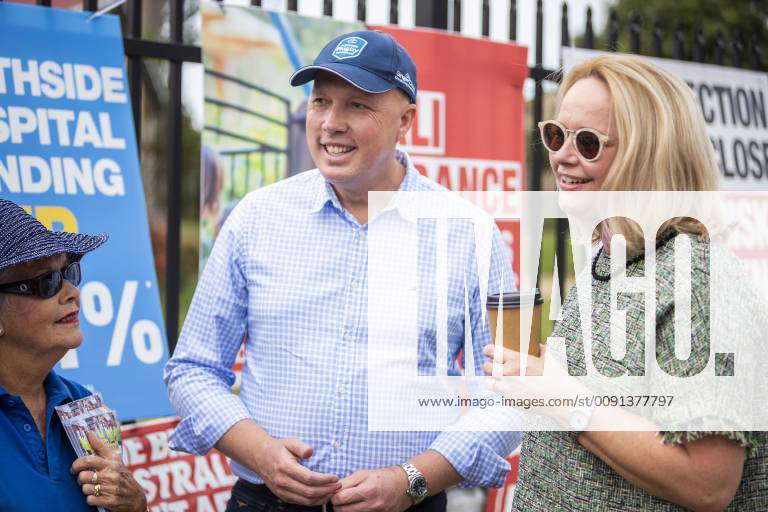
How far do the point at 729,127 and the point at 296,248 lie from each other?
11.9 ft

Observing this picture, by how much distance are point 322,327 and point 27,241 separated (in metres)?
0.89

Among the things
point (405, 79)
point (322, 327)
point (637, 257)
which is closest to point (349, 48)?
point (405, 79)

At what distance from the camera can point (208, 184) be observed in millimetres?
3660

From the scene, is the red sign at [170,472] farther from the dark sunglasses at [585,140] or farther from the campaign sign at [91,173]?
the dark sunglasses at [585,140]

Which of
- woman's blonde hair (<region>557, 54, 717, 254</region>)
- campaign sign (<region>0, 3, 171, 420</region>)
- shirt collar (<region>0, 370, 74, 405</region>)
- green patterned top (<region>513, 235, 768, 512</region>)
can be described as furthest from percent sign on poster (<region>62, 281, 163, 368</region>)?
woman's blonde hair (<region>557, 54, 717, 254</region>)

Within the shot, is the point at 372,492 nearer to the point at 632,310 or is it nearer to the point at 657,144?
the point at 632,310

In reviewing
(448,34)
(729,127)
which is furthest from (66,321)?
(729,127)

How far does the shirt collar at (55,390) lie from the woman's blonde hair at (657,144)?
59.5 inches

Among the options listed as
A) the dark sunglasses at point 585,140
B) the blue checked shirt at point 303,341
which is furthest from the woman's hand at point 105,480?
the dark sunglasses at point 585,140

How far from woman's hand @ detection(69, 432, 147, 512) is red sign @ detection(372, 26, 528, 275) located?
233 centimetres

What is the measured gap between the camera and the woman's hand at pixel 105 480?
217 centimetres

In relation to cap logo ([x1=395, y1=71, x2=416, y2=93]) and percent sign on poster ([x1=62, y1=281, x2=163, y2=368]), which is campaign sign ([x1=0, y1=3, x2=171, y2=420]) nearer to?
percent sign on poster ([x1=62, y1=281, x2=163, y2=368])

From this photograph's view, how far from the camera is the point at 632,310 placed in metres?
1.80

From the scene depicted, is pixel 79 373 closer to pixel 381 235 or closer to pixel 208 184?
pixel 208 184
